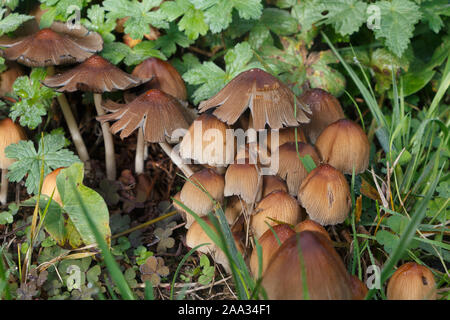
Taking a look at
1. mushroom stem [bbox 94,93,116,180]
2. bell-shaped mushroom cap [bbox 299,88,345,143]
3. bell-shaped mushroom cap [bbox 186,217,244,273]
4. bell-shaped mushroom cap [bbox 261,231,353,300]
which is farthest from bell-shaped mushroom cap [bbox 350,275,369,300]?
mushroom stem [bbox 94,93,116,180]

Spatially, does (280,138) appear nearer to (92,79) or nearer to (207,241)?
(207,241)

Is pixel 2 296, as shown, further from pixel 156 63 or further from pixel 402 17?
pixel 402 17

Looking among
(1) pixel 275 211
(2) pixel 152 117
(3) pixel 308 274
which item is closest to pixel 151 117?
Answer: (2) pixel 152 117

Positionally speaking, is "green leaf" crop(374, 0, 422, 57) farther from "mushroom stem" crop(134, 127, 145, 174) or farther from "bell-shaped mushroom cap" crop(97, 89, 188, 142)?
"mushroom stem" crop(134, 127, 145, 174)

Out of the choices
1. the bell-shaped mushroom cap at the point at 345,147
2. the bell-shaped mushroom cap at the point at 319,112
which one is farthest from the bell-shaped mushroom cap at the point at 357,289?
the bell-shaped mushroom cap at the point at 319,112

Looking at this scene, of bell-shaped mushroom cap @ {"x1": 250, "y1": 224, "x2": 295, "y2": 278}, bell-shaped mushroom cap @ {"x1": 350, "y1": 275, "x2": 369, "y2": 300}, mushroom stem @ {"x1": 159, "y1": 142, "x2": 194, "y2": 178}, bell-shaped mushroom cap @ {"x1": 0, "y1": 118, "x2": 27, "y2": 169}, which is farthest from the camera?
mushroom stem @ {"x1": 159, "y1": 142, "x2": 194, "y2": 178}

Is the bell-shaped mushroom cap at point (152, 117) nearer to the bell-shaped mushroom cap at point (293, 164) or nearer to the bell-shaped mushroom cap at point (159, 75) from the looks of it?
the bell-shaped mushroom cap at point (159, 75)

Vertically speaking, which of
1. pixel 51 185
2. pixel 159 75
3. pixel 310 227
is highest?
pixel 159 75
